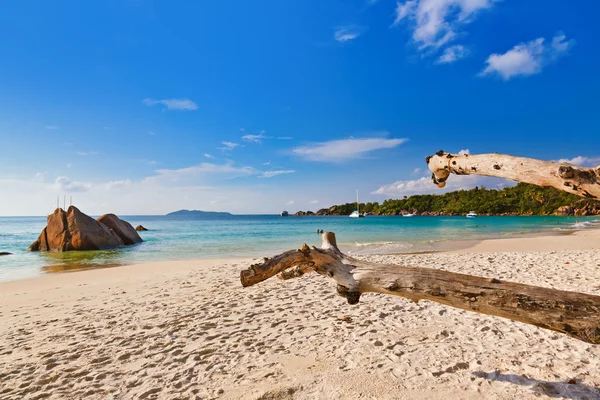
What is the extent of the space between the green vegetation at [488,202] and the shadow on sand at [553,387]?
9118 centimetres

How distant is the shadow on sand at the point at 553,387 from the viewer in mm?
3330

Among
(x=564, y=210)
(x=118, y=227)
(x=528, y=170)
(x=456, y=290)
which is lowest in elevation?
(x=564, y=210)

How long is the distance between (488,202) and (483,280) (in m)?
124

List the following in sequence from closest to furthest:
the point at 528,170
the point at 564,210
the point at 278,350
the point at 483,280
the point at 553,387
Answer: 1. the point at 528,170
2. the point at 483,280
3. the point at 553,387
4. the point at 278,350
5. the point at 564,210

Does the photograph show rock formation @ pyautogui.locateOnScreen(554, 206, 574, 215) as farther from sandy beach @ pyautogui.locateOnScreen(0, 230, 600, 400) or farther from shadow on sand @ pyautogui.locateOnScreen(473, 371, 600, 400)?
shadow on sand @ pyautogui.locateOnScreen(473, 371, 600, 400)

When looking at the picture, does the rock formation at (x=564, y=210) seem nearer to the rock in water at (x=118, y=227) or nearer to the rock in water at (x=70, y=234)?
the rock in water at (x=118, y=227)

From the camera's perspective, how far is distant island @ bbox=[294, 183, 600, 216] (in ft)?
301

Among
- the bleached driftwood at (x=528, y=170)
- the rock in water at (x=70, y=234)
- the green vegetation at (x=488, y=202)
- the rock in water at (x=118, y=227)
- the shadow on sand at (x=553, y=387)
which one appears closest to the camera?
the bleached driftwood at (x=528, y=170)

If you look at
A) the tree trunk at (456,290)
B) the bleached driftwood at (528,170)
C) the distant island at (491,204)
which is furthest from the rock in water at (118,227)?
the distant island at (491,204)

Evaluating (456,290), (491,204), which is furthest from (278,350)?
(491,204)

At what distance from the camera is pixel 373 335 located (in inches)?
201

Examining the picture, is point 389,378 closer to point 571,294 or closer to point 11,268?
point 571,294

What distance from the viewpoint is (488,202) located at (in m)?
111

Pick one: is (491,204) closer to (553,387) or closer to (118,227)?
(118,227)
